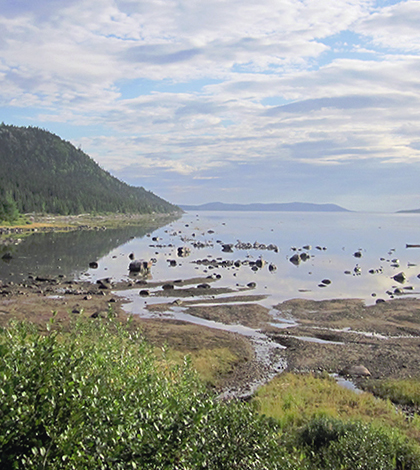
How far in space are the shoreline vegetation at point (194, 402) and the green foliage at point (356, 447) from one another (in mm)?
38

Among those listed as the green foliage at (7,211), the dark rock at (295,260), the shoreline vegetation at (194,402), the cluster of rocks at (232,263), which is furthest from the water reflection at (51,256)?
the green foliage at (7,211)

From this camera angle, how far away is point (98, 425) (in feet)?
24.7

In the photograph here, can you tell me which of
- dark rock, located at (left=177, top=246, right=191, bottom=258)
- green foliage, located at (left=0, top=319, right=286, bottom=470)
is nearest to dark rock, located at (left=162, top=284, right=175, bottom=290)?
dark rock, located at (left=177, top=246, right=191, bottom=258)

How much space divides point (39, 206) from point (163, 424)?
584 ft

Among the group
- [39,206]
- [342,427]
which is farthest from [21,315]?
[39,206]

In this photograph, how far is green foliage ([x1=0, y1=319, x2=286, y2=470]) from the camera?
6773 millimetres

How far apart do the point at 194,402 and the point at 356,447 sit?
Answer: 671 centimetres

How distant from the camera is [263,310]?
40.9m

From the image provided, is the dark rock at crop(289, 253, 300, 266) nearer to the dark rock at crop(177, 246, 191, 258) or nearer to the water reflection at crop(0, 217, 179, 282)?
the dark rock at crop(177, 246, 191, 258)

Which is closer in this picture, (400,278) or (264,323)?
(264,323)

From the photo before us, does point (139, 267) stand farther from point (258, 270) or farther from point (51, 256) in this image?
point (51, 256)

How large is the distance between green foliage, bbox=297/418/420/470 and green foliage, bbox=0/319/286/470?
3.86 metres

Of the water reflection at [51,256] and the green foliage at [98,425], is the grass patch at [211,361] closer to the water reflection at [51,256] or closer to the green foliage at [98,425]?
the green foliage at [98,425]

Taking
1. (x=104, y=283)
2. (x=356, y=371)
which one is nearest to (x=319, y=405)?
(x=356, y=371)
